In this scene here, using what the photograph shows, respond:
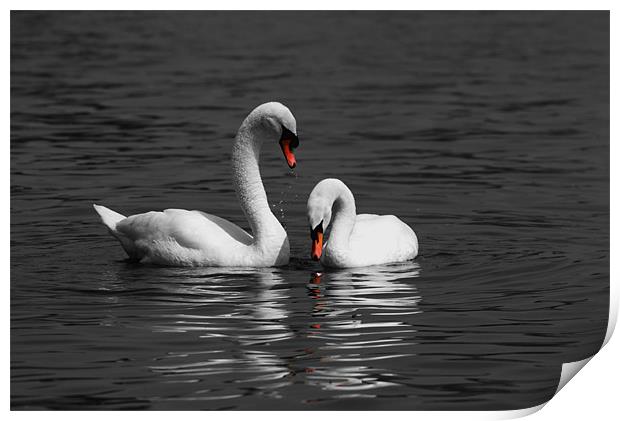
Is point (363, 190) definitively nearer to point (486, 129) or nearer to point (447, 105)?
point (486, 129)

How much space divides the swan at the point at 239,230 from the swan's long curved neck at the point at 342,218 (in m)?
0.45

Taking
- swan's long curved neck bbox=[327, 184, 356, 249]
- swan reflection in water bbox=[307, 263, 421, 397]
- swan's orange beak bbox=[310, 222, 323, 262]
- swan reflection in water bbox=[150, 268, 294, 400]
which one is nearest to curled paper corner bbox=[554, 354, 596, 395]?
swan reflection in water bbox=[307, 263, 421, 397]

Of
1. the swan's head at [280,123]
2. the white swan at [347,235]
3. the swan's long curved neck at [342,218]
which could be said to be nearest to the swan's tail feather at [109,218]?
the swan's head at [280,123]

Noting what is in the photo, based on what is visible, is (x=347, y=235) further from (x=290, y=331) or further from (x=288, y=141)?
(x=290, y=331)

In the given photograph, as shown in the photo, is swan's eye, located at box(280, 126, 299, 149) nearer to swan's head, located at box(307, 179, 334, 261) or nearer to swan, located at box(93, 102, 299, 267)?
swan, located at box(93, 102, 299, 267)

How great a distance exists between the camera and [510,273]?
494 inches

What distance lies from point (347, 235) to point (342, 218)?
0.51 ft

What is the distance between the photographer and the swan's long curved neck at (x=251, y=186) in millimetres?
12828

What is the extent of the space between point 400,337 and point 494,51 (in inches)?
Result: 799

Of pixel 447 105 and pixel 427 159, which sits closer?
pixel 427 159

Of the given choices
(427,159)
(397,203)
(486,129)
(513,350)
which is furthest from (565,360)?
(486,129)

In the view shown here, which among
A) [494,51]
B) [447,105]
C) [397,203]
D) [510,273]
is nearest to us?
[510,273]

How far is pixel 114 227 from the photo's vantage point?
13.3 metres

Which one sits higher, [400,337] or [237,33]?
[237,33]
